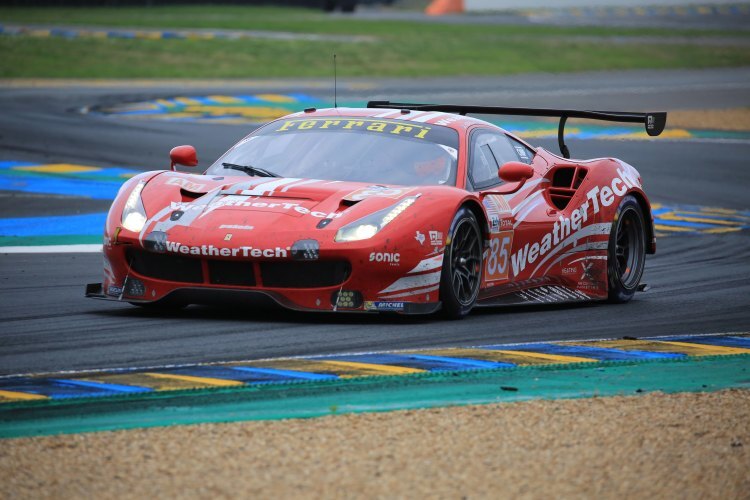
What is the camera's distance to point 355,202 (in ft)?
27.1

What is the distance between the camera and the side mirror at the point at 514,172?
8984 mm

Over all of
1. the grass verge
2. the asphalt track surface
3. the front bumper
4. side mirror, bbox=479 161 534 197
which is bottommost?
the grass verge

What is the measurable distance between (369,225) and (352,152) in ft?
3.67

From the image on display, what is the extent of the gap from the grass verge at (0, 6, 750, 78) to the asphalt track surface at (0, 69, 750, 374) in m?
11.6

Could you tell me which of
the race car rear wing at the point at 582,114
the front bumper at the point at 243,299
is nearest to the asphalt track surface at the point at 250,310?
the front bumper at the point at 243,299

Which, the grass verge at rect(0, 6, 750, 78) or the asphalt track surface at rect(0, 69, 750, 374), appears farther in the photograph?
the grass verge at rect(0, 6, 750, 78)

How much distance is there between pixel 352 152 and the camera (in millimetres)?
9078

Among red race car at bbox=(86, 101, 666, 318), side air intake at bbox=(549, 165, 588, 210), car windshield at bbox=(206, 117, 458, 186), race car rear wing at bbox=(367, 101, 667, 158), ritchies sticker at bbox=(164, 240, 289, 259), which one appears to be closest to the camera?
ritchies sticker at bbox=(164, 240, 289, 259)

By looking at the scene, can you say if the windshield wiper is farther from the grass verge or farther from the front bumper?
the grass verge

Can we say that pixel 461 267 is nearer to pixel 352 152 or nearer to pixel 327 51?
pixel 352 152

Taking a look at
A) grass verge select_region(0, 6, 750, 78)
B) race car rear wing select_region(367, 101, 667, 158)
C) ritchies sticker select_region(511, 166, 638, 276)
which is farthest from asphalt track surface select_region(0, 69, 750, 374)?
grass verge select_region(0, 6, 750, 78)

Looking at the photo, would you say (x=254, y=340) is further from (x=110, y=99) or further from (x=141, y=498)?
(x=110, y=99)

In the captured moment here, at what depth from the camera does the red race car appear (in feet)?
26.3

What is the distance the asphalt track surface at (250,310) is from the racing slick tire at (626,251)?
18cm
